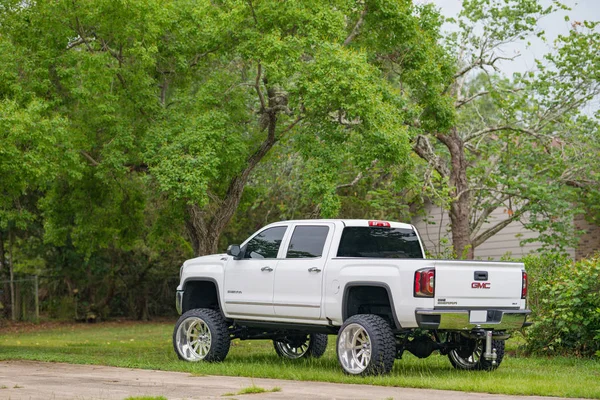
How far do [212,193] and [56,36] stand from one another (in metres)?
5.11

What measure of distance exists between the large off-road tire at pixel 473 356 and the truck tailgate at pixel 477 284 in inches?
35.5

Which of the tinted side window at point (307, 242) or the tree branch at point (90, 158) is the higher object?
the tree branch at point (90, 158)

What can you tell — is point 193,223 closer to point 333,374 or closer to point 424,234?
point 333,374

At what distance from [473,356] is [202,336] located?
4.03 m

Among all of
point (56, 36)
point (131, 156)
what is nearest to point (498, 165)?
point (131, 156)

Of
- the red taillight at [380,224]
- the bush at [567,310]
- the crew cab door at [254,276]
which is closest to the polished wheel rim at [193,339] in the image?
the crew cab door at [254,276]

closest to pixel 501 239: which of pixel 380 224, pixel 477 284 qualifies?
pixel 380 224

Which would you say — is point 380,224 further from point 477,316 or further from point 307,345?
point 307,345

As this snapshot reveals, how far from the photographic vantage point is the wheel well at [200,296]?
1477 centimetres

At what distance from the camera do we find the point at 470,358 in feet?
43.7

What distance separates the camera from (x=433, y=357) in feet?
51.4

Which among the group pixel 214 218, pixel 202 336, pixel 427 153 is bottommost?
pixel 202 336

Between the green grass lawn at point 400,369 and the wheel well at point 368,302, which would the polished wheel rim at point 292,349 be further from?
the wheel well at point 368,302

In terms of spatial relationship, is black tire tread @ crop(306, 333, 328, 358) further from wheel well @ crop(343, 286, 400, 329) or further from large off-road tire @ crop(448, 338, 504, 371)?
wheel well @ crop(343, 286, 400, 329)
